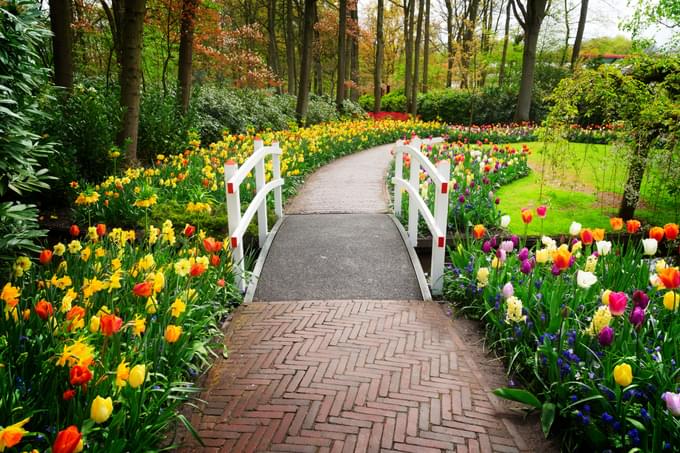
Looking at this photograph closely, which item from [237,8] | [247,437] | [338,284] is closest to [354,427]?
[247,437]

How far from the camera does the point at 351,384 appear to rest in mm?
3184

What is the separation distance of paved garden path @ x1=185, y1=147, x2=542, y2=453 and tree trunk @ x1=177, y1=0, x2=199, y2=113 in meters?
8.75

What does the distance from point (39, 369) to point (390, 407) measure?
1889mm

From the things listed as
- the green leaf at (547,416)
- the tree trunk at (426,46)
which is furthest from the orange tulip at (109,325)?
the tree trunk at (426,46)

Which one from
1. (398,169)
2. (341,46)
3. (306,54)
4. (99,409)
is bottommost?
(99,409)

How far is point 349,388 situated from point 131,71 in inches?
277

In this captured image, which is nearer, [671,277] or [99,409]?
[99,409]

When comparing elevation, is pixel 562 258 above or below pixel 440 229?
above

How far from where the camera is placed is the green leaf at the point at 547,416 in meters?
2.66

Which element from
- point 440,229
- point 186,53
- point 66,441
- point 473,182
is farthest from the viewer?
point 186,53

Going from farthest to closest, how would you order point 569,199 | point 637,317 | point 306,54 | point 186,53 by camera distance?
point 306,54 < point 186,53 < point 569,199 < point 637,317

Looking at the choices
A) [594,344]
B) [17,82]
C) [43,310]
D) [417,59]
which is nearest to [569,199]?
[594,344]

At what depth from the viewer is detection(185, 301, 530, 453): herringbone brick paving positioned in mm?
2672

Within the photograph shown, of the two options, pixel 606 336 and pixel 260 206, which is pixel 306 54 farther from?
pixel 606 336
